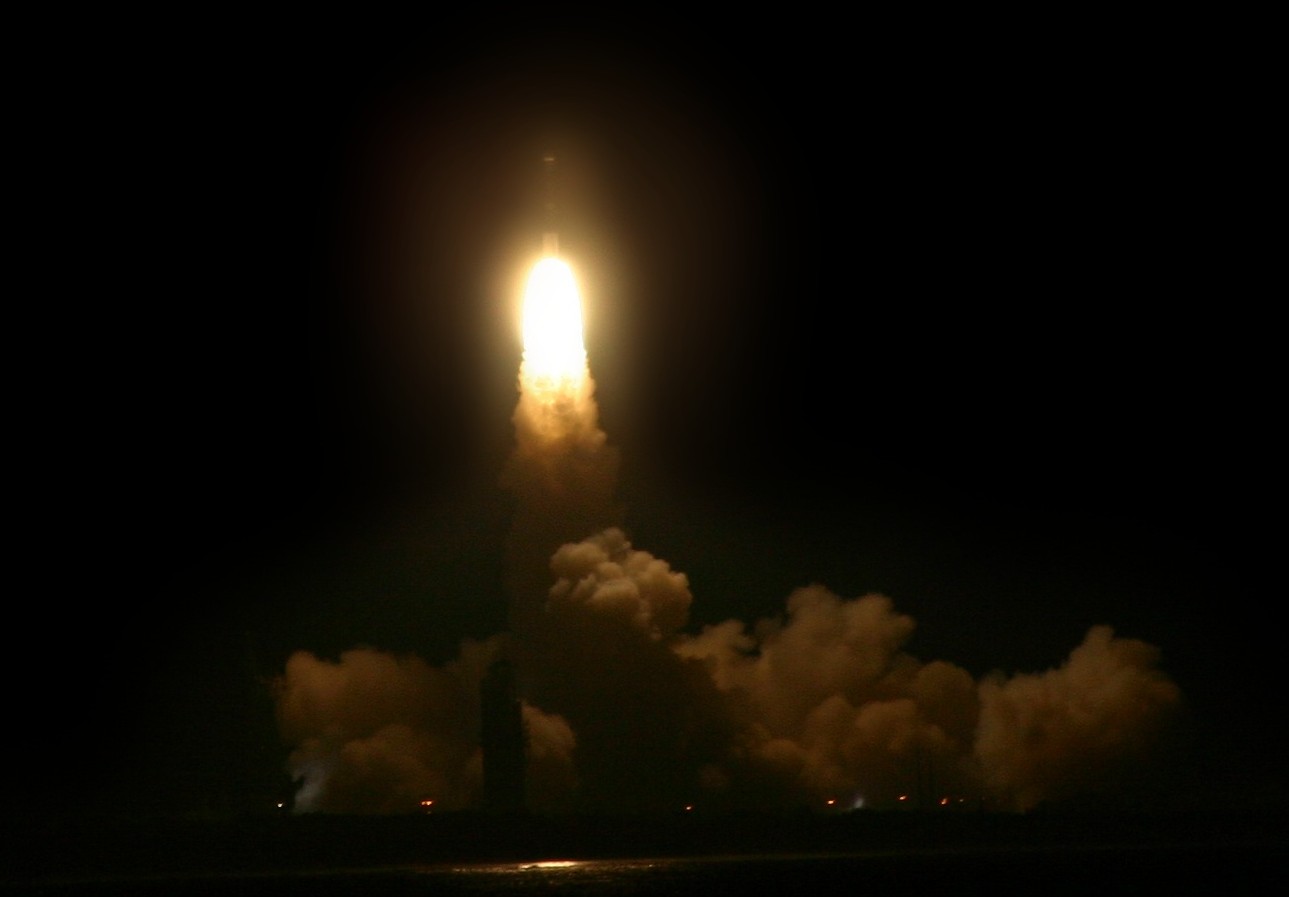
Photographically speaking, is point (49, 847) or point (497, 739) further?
point (49, 847)

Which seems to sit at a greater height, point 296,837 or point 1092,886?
point 296,837

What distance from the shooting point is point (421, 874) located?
126312 millimetres

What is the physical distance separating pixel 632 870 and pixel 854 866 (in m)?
18.8

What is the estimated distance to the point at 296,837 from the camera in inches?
4943

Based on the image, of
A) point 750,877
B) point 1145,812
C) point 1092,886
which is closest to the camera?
→ point 1092,886

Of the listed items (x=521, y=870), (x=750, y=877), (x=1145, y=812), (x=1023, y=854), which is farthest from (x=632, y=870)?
(x=1145, y=812)

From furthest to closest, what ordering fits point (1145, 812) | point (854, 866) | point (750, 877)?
point (1145, 812) → point (854, 866) → point (750, 877)

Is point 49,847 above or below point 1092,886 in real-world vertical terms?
above

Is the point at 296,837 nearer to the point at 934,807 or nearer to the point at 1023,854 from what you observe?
the point at 934,807

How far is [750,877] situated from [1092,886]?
72.3 ft

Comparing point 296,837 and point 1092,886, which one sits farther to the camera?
point 296,837

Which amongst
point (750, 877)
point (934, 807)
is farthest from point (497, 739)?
point (934, 807)

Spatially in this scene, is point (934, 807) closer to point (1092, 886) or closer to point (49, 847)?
point (1092, 886)

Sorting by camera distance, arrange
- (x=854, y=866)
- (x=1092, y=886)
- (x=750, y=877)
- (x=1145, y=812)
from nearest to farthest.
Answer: (x=1092, y=886) < (x=750, y=877) < (x=854, y=866) < (x=1145, y=812)
